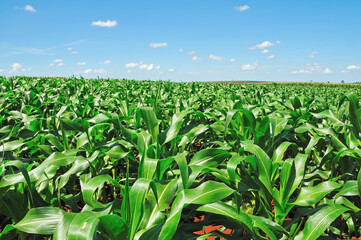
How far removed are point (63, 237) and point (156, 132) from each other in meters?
1.15

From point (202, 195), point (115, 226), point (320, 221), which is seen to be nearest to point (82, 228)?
point (115, 226)

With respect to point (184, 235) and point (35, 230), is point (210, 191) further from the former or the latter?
point (35, 230)

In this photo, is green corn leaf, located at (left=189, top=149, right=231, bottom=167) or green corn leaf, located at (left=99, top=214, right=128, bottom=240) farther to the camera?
green corn leaf, located at (left=189, top=149, right=231, bottom=167)

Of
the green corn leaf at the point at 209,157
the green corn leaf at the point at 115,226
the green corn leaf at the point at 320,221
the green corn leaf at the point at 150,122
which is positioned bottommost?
the green corn leaf at the point at 320,221

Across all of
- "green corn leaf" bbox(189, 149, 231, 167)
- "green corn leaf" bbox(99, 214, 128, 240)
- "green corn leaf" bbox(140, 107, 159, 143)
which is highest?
"green corn leaf" bbox(140, 107, 159, 143)

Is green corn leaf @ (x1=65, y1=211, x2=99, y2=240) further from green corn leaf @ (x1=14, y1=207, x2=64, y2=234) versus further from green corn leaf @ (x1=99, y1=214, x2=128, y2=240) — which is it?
green corn leaf @ (x1=14, y1=207, x2=64, y2=234)

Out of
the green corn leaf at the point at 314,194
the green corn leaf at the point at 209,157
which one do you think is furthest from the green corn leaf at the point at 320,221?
the green corn leaf at the point at 209,157

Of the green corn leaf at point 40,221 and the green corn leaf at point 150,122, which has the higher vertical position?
the green corn leaf at point 150,122

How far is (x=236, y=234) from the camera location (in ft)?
5.34

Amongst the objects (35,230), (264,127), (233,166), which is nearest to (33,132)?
(35,230)

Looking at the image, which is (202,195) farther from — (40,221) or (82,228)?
(40,221)

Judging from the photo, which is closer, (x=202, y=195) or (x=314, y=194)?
(x=202, y=195)

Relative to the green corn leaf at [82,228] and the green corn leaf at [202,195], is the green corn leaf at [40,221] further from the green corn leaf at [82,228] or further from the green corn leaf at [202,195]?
the green corn leaf at [202,195]

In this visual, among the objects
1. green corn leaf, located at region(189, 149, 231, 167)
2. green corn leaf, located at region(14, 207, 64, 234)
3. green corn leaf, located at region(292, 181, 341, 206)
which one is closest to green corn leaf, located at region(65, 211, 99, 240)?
green corn leaf, located at region(14, 207, 64, 234)
